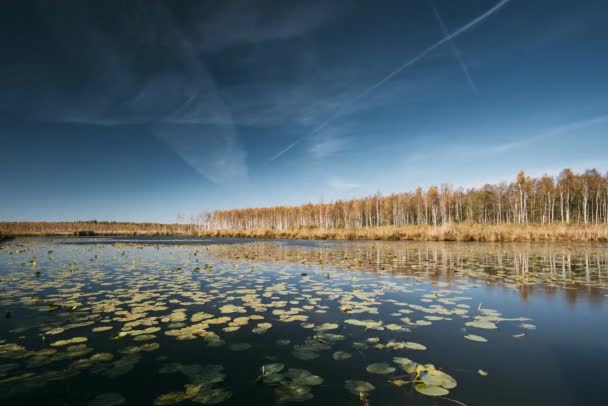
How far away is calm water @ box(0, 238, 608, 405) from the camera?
2770 millimetres

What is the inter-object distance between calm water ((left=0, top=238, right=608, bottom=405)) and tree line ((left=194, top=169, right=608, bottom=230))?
3405cm

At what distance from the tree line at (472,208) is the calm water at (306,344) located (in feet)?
112

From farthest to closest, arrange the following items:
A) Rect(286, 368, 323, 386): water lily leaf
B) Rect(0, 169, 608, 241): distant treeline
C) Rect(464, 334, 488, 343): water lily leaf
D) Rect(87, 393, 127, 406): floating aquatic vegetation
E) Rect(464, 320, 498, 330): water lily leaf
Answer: Rect(0, 169, 608, 241): distant treeline, Rect(464, 320, 498, 330): water lily leaf, Rect(464, 334, 488, 343): water lily leaf, Rect(286, 368, 323, 386): water lily leaf, Rect(87, 393, 127, 406): floating aquatic vegetation

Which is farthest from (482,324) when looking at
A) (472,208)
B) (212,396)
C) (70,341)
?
(472,208)

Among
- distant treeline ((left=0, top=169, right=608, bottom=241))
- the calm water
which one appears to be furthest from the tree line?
the calm water

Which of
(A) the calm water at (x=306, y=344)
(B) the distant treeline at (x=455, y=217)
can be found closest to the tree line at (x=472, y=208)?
(B) the distant treeline at (x=455, y=217)

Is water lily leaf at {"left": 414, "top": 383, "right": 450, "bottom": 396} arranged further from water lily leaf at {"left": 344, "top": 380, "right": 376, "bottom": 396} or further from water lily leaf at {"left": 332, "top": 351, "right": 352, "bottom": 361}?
water lily leaf at {"left": 332, "top": 351, "right": 352, "bottom": 361}

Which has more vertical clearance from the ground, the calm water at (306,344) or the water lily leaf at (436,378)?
the water lily leaf at (436,378)

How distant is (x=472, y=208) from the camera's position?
236 ft

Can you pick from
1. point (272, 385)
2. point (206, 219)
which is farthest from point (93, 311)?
point (206, 219)

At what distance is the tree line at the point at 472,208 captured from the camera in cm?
5303

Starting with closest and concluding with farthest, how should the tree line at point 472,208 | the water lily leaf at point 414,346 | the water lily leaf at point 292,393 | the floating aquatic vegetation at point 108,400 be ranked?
the floating aquatic vegetation at point 108,400, the water lily leaf at point 292,393, the water lily leaf at point 414,346, the tree line at point 472,208

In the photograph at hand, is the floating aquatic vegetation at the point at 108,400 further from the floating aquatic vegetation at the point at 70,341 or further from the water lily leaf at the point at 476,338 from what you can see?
the water lily leaf at the point at 476,338

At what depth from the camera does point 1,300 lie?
6262mm
